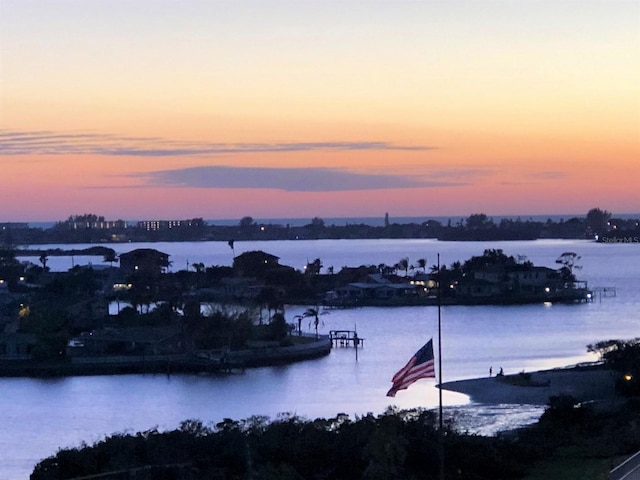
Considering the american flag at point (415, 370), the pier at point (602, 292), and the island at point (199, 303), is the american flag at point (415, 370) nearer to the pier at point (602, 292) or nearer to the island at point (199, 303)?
the island at point (199, 303)

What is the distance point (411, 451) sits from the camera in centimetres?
1589

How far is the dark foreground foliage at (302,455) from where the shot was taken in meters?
14.9

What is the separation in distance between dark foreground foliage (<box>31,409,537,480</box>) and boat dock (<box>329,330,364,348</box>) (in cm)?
2346

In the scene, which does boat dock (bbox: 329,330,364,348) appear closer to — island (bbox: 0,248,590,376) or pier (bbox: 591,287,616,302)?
island (bbox: 0,248,590,376)

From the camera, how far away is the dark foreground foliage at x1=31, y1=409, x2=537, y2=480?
14.9 m

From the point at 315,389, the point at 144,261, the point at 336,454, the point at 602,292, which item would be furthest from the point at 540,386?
the point at 144,261

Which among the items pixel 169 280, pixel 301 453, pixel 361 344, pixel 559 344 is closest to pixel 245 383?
pixel 361 344

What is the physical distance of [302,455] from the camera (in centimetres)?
1568

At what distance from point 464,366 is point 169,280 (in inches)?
1450

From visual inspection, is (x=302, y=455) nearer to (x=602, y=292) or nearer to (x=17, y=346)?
(x=17, y=346)

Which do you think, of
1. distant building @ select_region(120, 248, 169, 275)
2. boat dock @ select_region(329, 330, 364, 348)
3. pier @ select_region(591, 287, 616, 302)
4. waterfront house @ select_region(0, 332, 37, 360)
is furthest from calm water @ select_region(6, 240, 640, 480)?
distant building @ select_region(120, 248, 169, 275)

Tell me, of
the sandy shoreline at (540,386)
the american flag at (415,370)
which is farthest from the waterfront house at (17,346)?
the american flag at (415,370)

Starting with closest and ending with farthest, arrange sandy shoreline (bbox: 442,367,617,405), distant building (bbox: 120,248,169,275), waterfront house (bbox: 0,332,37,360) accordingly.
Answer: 1. sandy shoreline (bbox: 442,367,617,405)
2. waterfront house (bbox: 0,332,37,360)
3. distant building (bbox: 120,248,169,275)

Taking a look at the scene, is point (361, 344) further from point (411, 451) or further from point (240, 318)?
point (411, 451)
